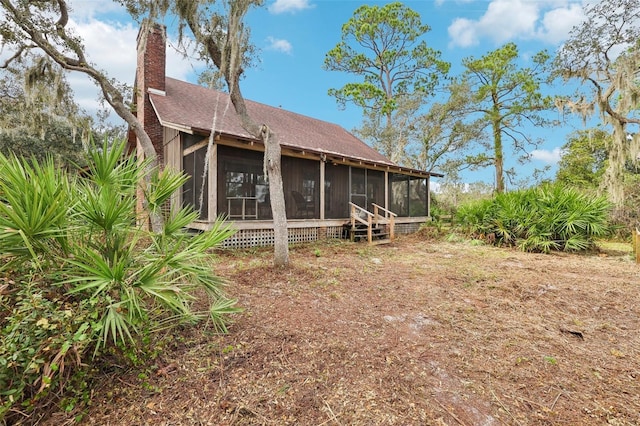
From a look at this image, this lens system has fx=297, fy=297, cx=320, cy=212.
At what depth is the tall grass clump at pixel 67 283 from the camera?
1.88m

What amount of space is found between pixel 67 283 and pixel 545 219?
10.8 m

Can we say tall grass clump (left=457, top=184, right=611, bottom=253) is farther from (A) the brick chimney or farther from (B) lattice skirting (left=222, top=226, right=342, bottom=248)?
(A) the brick chimney

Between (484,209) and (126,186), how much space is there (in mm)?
10560

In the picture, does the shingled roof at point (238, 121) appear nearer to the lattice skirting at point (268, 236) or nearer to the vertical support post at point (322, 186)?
the vertical support post at point (322, 186)

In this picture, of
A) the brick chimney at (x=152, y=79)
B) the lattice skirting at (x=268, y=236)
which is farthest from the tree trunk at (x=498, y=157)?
the brick chimney at (x=152, y=79)

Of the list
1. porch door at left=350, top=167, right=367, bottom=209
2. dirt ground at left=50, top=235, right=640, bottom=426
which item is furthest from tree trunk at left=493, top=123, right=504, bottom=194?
dirt ground at left=50, top=235, right=640, bottom=426

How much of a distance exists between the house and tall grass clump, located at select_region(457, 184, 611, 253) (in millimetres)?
3770

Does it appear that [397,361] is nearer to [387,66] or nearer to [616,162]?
[616,162]

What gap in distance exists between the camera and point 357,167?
455 inches

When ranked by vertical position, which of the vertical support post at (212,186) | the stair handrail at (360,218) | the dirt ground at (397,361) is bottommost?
the dirt ground at (397,361)

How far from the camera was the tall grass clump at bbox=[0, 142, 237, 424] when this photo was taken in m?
1.88

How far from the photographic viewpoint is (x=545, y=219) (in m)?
8.77

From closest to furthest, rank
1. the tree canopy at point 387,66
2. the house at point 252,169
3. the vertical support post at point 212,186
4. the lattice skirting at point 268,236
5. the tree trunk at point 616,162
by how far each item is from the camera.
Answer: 1. the vertical support post at point 212,186
2. the house at point 252,169
3. the lattice skirting at point 268,236
4. the tree trunk at point 616,162
5. the tree canopy at point 387,66

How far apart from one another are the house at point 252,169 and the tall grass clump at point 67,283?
3.72 m
